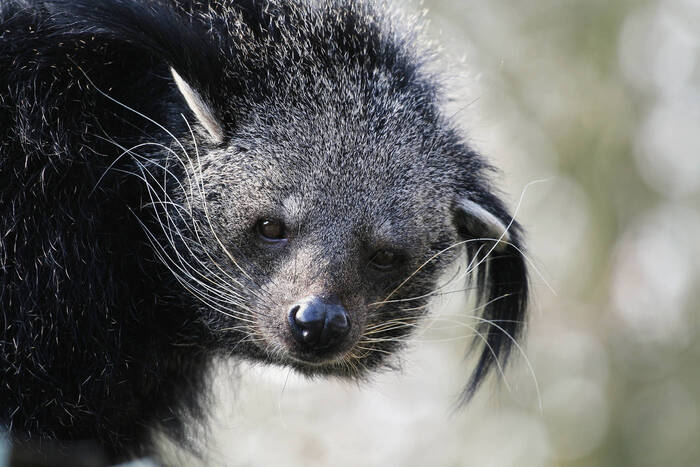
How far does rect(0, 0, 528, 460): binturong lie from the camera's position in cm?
397

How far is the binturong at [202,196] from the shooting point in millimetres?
3969

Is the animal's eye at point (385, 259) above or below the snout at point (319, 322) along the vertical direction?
above

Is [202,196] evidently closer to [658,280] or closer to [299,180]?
[299,180]

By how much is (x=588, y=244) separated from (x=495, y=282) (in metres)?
7.71

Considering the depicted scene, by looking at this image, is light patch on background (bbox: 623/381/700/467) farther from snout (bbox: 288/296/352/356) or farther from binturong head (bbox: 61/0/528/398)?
snout (bbox: 288/296/352/356)

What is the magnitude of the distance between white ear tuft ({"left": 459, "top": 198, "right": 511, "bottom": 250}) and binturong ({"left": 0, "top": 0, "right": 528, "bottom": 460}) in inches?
0.5

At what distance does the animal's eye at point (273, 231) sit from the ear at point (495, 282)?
3.60 ft

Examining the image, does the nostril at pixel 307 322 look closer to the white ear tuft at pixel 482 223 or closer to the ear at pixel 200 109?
the ear at pixel 200 109

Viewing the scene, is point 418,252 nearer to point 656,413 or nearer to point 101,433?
point 101,433

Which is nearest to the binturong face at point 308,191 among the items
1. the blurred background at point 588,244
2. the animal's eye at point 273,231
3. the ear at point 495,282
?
the animal's eye at point 273,231

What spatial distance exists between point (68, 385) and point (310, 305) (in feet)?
3.93

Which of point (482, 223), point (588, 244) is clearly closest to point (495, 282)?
point (482, 223)

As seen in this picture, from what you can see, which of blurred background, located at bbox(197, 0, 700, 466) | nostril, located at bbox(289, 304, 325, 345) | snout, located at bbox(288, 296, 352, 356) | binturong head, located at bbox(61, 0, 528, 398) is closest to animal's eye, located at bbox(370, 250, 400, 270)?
binturong head, located at bbox(61, 0, 528, 398)

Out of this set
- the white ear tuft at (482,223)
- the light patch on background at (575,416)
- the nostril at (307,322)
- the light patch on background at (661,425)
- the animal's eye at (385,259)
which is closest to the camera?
the nostril at (307,322)
